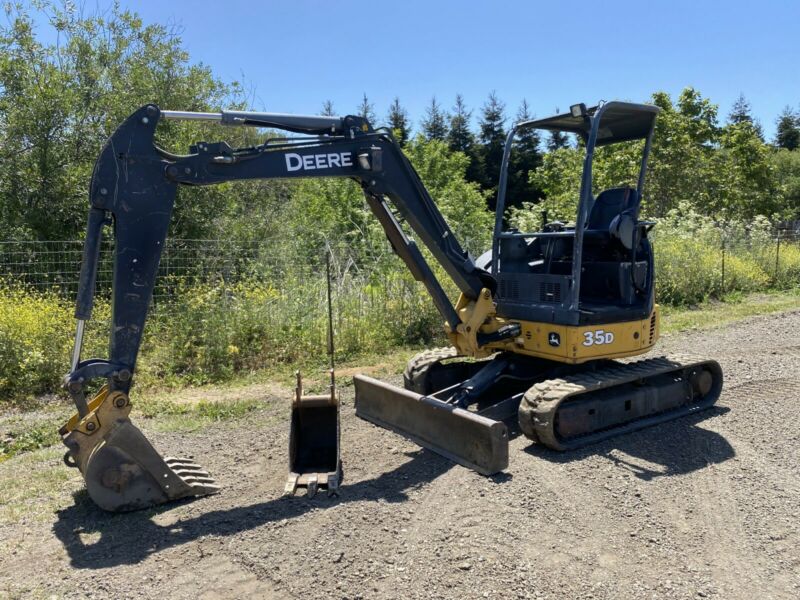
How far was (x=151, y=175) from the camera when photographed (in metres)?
4.59

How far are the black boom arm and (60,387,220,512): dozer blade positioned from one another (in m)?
0.15

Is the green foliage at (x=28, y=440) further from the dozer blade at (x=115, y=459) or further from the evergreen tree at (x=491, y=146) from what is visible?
the evergreen tree at (x=491, y=146)

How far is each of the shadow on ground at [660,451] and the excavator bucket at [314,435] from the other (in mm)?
1691

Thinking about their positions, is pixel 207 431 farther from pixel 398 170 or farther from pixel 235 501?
pixel 398 170

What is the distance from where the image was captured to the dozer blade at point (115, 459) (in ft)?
14.6

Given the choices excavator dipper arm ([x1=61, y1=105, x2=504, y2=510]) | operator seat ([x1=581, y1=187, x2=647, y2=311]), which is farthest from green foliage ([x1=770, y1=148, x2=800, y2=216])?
excavator dipper arm ([x1=61, y1=105, x2=504, y2=510])

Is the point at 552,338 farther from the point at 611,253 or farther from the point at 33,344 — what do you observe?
the point at 33,344

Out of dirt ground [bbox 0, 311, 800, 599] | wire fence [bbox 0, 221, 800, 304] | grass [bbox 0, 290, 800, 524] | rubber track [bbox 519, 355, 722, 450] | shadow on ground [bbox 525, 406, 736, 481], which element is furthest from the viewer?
wire fence [bbox 0, 221, 800, 304]

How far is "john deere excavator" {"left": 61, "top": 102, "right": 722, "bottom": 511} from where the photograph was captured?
14.8ft

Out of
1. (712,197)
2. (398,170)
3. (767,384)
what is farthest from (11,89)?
(712,197)

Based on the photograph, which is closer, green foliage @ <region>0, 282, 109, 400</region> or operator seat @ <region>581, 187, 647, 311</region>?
operator seat @ <region>581, 187, 647, 311</region>

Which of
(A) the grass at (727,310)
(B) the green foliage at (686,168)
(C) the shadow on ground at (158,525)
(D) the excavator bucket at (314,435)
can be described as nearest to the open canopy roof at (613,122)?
(D) the excavator bucket at (314,435)

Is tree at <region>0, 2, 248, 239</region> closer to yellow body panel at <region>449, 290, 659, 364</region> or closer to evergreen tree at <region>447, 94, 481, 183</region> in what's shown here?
yellow body panel at <region>449, 290, 659, 364</region>

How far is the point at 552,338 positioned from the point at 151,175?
360cm
